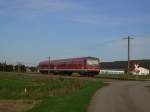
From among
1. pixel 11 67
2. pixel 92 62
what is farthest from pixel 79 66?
pixel 11 67

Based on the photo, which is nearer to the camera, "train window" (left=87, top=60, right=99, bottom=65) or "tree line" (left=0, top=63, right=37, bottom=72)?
"train window" (left=87, top=60, right=99, bottom=65)

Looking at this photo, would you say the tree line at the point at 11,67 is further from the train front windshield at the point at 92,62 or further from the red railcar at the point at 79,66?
the train front windshield at the point at 92,62

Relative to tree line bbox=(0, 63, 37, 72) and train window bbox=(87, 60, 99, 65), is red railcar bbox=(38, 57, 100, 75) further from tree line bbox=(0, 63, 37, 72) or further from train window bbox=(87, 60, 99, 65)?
tree line bbox=(0, 63, 37, 72)

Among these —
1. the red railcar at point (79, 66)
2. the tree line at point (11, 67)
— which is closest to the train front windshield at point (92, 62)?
the red railcar at point (79, 66)

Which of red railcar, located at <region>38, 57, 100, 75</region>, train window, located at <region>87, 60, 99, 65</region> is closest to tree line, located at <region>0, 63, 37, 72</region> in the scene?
red railcar, located at <region>38, 57, 100, 75</region>

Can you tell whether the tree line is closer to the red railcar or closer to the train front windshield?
the red railcar

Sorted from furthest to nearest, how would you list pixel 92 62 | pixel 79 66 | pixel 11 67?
pixel 11 67, pixel 79 66, pixel 92 62

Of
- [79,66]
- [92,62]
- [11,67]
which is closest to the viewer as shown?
[92,62]

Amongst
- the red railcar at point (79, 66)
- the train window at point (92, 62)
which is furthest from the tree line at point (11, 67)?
the train window at point (92, 62)

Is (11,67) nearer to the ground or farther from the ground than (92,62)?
nearer to the ground

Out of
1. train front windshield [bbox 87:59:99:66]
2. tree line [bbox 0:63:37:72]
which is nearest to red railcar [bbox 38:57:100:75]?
train front windshield [bbox 87:59:99:66]

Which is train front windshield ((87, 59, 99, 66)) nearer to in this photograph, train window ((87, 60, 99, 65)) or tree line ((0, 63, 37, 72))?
train window ((87, 60, 99, 65))

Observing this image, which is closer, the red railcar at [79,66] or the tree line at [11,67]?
the red railcar at [79,66]

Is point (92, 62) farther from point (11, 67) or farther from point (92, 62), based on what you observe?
point (11, 67)
